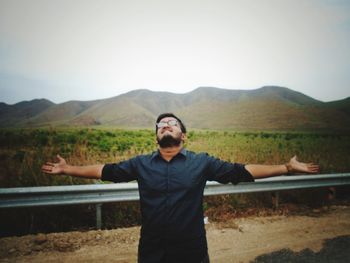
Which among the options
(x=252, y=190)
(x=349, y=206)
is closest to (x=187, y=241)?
(x=252, y=190)

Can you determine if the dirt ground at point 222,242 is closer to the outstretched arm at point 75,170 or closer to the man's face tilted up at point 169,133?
the outstretched arm at point 75,170

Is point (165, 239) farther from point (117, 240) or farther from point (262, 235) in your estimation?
point (262, 235)

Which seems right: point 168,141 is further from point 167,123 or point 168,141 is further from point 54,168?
point 54,168

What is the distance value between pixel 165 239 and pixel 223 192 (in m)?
3.18

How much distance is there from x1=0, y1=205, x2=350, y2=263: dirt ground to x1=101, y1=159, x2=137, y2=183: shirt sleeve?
1.96 m

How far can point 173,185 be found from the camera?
2066 millimetres

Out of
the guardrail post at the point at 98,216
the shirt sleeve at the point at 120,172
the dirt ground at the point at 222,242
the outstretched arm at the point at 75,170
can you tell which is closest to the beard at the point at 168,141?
the shirt sleeve at the point at 120,172

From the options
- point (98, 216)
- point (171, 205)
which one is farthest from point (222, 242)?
→ point (171, 205)

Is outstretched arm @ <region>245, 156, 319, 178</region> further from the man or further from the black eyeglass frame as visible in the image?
the black eyeglass frame

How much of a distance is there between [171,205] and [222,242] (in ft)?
8.91

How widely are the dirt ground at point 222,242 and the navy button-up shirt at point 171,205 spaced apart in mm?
1951

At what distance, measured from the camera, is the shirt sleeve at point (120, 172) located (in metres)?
2.32

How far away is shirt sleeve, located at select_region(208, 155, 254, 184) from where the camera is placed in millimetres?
2279

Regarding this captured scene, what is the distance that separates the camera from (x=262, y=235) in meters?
4.58
